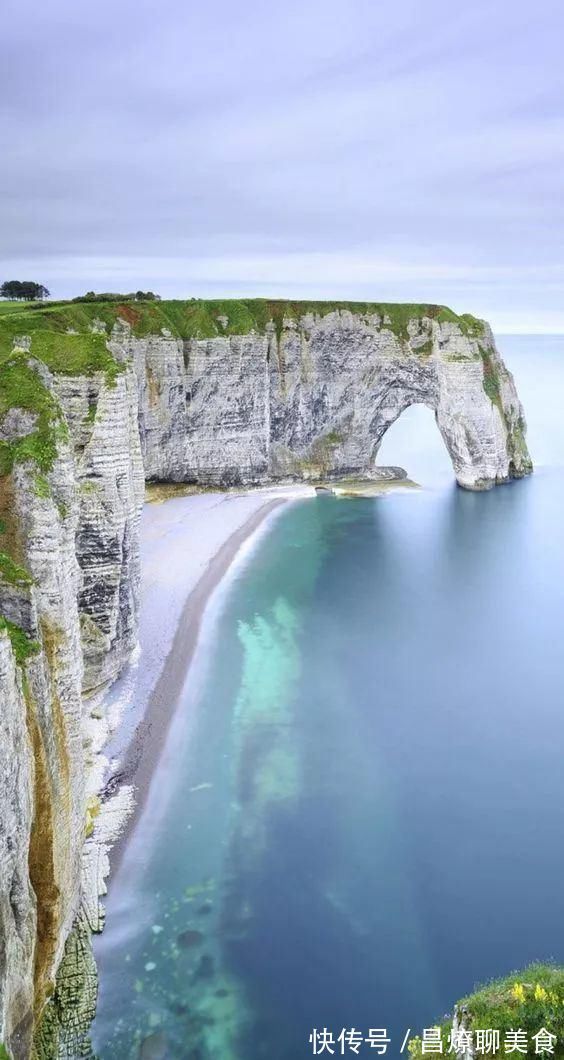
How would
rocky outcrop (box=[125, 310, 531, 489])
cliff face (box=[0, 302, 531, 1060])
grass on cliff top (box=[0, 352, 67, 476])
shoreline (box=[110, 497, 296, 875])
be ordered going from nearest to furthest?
cliff face (box=[0, 302, 531, 1060]) < grass on cliff top (box=[0, 352, 67, 476]) < shoreline (box=[110, 497, 296, 875]) < rocky outcrop (box=[125, 310, 531, 489])

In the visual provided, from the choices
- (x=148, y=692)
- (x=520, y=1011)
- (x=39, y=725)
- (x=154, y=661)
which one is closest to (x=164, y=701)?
(x=148, y=692)

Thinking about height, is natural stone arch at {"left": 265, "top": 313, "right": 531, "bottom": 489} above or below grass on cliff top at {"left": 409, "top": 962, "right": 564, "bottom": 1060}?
above

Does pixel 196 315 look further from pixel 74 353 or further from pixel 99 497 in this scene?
pixel 99 497

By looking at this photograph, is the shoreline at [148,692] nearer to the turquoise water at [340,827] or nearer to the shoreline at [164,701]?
the shoreline at [164,701]

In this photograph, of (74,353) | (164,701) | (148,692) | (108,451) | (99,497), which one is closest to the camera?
(99,497)

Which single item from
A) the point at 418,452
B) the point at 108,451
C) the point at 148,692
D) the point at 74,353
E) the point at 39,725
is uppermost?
the point at 74,353

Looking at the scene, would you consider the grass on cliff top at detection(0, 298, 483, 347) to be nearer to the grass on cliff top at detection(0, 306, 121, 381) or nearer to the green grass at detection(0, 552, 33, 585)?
the grass on cliff top at detection(0, 306, 121, 381)

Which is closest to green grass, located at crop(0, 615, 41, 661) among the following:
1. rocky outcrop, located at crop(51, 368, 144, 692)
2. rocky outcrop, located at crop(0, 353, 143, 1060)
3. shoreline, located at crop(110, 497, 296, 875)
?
rocky outcrop, located at crop(0, 353, 143, 1060)
